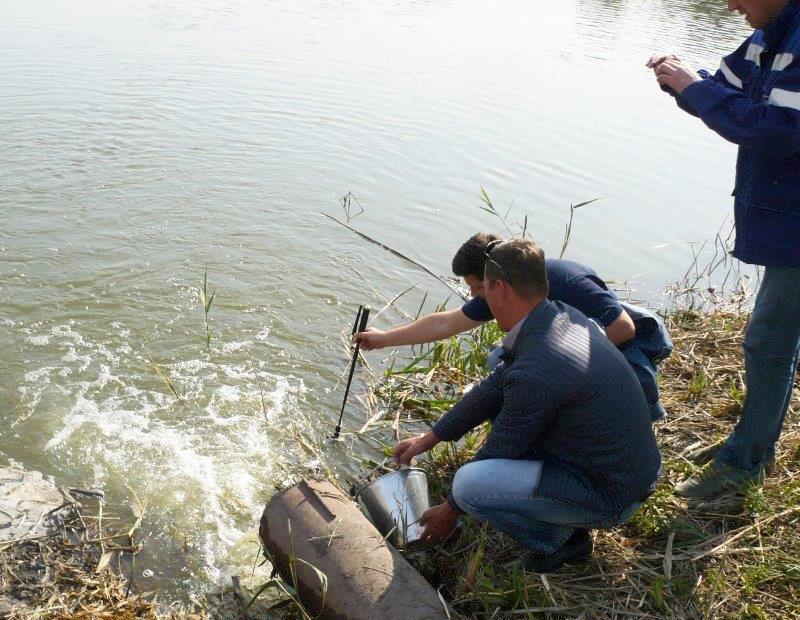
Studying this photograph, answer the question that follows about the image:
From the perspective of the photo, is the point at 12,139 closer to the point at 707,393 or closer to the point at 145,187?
the point at 145,187

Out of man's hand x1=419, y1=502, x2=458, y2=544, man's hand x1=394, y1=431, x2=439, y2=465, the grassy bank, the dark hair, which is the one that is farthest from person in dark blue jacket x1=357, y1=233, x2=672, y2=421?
man's hand x1=419, y1=502, x2=458, y2=544

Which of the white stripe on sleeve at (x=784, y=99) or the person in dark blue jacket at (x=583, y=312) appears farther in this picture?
the person in dark blue jacket at (x=583, y=312)

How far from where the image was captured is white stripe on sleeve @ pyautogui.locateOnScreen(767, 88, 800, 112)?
3174 mm

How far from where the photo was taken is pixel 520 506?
10.8ft

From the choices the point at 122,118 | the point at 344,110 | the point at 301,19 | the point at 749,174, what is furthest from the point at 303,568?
the point at 301,19

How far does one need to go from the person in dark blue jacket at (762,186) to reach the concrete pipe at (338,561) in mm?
1654

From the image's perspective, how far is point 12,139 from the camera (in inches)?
363

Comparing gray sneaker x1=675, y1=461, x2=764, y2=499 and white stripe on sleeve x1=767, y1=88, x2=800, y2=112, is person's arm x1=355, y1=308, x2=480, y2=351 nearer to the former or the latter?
gray sneaker x1=675, y1=461, x2=764, y2=499

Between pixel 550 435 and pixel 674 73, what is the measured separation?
178cm

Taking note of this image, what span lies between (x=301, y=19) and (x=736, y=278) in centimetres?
1403

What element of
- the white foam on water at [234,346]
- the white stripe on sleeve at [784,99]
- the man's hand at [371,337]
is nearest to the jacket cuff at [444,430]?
the man's hand at [371,337]

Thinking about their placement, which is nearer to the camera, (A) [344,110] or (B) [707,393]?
(B) [707,393]

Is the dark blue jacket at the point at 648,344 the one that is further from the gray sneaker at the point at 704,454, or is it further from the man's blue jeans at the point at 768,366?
the man's blue jeans at the point at 768,366

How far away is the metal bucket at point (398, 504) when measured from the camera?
3.53 m
